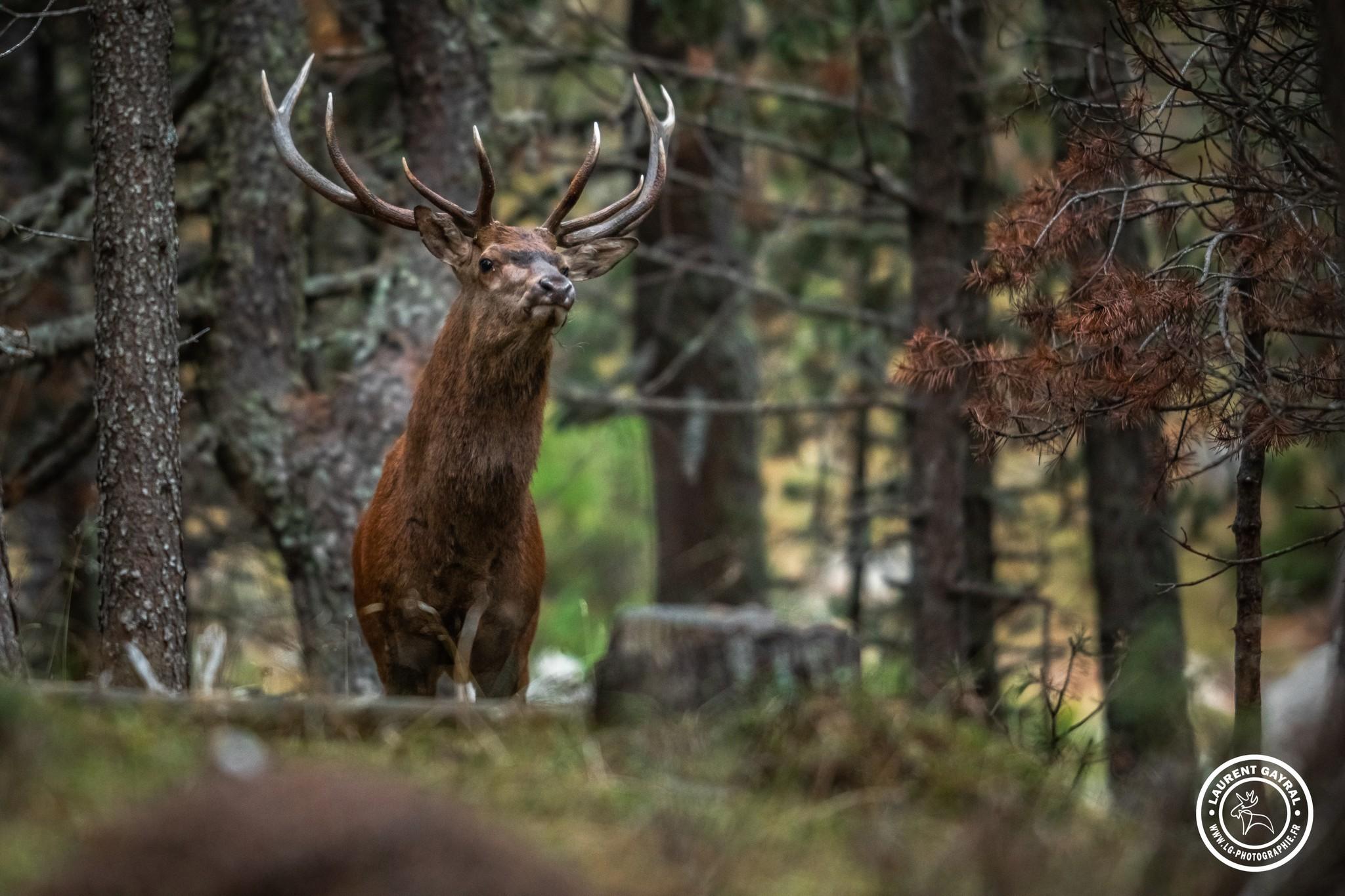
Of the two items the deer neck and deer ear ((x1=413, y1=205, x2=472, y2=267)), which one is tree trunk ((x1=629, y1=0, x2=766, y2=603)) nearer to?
deer ear ((x1=413, y1=205, x2=472, y2=267))

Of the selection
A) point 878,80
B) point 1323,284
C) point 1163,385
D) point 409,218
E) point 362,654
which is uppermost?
point 878,80

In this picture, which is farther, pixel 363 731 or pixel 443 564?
pixel 443 564

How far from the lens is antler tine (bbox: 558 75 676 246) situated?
731cm

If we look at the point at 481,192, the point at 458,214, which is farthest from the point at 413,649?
the point at 481,192

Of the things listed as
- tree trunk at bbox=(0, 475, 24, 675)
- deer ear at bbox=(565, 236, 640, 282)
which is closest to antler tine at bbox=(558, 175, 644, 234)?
deer ear at bbox=(565, 236, 640, 282)

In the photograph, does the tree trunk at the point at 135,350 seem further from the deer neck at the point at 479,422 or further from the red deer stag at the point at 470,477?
the deer neck at the point at 479,422

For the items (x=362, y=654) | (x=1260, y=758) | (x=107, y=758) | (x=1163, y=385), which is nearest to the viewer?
(x=107, y=758)

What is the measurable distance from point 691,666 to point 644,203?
3939 millimetres

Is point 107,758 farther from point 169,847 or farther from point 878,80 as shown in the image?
point 878,80

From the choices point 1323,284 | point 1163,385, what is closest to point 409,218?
point 1163,385

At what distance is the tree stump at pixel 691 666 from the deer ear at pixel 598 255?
3821mm

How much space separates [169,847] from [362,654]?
225 inches

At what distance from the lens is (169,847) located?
272cm

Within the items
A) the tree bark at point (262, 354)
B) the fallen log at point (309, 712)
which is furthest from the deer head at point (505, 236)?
the fallen log at point (309, 712)
